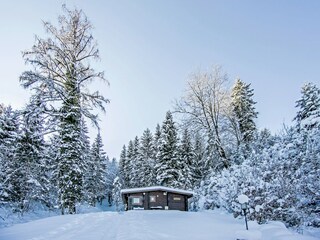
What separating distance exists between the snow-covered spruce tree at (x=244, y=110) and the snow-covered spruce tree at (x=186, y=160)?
5.83m

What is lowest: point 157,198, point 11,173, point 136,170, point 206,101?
point 157,198

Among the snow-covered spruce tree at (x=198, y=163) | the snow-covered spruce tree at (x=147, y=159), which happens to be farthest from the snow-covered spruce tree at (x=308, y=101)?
the snow-covered spruce tree at (x=147, y=159)

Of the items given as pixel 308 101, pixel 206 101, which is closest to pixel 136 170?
pixel 206 101

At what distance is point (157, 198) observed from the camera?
74.4 ft

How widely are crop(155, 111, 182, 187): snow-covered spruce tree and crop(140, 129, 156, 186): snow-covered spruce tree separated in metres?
7.58

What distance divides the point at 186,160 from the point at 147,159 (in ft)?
33.9

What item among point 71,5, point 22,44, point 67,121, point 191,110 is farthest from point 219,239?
point 191,110

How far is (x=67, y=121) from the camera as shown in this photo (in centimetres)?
1619

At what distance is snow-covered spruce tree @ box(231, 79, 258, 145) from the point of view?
2868 cm

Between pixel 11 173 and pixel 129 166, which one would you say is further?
pixel 129 166

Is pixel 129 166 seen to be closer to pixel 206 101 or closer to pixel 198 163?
pixel 198 163

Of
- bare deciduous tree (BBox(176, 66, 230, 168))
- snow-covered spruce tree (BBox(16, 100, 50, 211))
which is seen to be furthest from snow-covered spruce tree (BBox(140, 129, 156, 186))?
snow-covered spruce tree (BBox(16, 100, 50, 211))

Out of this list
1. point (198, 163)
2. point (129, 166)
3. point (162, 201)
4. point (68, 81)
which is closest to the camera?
point (68, 81)

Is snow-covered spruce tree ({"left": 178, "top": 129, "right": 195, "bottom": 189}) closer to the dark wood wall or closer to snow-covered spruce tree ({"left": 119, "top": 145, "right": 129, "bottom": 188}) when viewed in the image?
the dark wood wall
